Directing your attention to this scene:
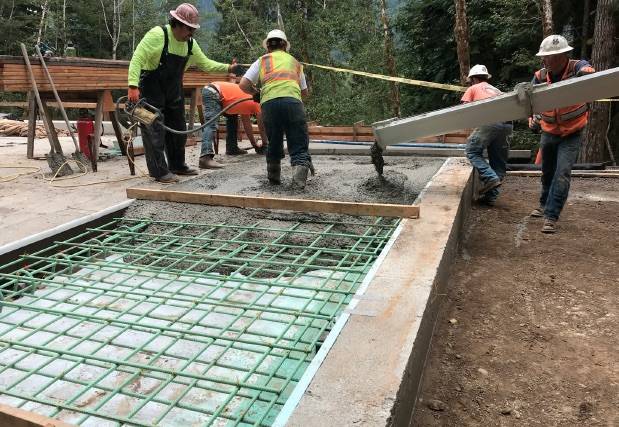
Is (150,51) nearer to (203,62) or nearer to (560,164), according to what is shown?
(203,62)

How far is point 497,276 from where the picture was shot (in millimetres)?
3283

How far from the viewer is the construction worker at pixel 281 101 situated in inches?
185

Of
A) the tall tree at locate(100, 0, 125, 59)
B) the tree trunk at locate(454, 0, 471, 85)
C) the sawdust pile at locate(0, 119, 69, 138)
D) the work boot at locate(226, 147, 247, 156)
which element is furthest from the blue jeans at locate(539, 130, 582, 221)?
the tall tree at locate(100, 0, 125, 59)

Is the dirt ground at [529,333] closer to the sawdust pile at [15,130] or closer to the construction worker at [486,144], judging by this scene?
the construction worker at [486,144]

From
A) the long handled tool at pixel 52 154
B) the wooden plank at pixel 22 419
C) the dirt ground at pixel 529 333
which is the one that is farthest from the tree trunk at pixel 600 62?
the wooden plank at pixel 22 419

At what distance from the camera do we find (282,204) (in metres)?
3.95

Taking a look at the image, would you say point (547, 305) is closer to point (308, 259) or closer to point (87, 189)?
point (308, 259)

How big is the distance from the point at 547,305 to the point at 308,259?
1350 mm

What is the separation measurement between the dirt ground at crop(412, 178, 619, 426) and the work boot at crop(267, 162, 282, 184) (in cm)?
183

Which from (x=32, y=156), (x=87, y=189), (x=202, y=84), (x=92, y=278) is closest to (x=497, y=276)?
(x=92, y=278)

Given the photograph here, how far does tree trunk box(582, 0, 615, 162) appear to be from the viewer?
8.48 metres

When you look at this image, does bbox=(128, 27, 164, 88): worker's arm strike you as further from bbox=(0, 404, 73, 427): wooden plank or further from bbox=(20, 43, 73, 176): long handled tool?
bbox=(0, 404, 73, 427): wooden plank

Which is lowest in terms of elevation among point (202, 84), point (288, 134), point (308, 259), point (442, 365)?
point (442, 365)

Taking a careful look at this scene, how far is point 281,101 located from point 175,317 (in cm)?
276
